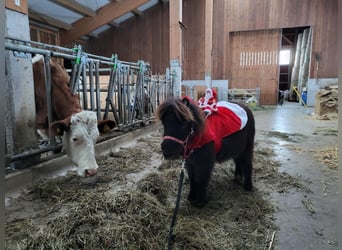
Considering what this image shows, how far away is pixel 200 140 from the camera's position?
152 cm

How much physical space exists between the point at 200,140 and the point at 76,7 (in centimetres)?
845

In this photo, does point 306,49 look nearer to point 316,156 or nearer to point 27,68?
point 316,156

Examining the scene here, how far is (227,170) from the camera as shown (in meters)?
2.43

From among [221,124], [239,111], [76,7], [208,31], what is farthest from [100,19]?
[221,124]

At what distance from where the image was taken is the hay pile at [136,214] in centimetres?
122

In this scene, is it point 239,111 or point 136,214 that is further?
point 239,111

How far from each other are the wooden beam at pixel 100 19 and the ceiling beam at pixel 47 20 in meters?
0.27

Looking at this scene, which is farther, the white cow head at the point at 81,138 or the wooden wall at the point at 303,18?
the wooden wall at the point at 303,18

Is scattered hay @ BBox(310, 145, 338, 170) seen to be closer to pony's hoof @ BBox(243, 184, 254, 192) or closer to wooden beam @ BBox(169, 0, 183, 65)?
pony's hoof @ BBox(243, 184, 254, 192)

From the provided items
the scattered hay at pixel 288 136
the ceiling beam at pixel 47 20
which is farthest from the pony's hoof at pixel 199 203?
the ceiling beam at pixel 47 20

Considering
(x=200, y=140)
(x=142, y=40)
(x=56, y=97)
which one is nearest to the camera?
(x=200, y=140)

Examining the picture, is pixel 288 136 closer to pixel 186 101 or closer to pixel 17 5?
pixel 186 101

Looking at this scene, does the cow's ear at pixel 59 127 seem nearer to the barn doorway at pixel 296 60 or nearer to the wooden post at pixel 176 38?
the wooden post at pixel 176 38

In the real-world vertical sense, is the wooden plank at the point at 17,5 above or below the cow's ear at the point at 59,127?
above
